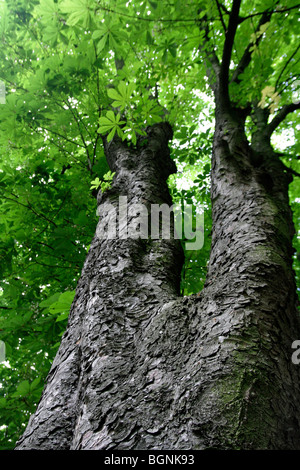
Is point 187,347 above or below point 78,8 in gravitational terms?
below

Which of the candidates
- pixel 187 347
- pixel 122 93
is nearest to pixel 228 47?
pixel 122 93

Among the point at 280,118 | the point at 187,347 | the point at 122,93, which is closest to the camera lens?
the point at 187,347

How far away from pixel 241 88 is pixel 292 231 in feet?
6.36

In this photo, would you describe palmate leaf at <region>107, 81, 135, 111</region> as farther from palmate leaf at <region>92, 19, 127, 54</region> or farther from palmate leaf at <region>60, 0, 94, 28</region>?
palmate leaf at <region>60, 0, 94, 28</region>

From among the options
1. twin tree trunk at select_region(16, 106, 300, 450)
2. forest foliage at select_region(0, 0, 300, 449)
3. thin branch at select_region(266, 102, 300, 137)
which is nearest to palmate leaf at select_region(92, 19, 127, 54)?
forest foliage at select_region(0, 0, 300, 449)

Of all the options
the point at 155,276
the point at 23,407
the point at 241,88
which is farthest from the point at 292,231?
the point at 23,407

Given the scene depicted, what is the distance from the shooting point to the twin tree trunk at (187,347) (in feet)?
2.78

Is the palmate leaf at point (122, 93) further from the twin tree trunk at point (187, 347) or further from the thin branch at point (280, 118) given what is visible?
the thin branch at point (280, 118)

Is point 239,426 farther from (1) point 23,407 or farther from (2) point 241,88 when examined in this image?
(2) point 241,88

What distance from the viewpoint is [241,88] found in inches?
111

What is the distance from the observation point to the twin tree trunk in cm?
85

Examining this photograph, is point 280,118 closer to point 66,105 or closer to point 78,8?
point 78,8

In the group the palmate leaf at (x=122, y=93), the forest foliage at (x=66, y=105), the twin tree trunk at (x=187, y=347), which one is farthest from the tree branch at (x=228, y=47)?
the twin tree trunk at (x=187, y=347)

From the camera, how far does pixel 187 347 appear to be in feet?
3.56
